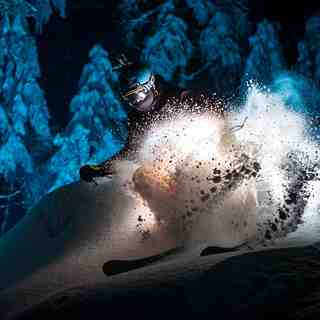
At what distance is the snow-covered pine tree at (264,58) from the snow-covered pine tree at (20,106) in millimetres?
8562

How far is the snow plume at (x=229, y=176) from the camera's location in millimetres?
6680

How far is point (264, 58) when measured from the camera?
45.3ft

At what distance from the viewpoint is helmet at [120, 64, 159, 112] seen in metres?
8.50

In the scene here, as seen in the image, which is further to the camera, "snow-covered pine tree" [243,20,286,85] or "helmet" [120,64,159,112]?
"snow-covered pine tree" [243,20,286,85]

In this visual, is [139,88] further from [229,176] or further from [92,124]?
[92,124]

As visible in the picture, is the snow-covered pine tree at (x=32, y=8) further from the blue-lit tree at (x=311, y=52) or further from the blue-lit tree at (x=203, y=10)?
the blue-lit tree at (x=311, y=52)

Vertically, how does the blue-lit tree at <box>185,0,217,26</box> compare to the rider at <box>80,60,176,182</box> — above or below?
above

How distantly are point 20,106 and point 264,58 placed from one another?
9.57 m

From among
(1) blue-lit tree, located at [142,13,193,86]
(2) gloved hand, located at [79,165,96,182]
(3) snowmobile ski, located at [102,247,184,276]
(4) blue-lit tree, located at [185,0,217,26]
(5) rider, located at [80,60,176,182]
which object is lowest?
(3) snowmobile ski, located at [102,247,184,276]

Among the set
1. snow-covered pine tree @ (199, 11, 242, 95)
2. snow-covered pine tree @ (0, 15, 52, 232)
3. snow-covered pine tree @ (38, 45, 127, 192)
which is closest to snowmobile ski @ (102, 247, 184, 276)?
snow-covered pine tree @ (199, 11, 242, 95)

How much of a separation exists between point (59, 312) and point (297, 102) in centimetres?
1071

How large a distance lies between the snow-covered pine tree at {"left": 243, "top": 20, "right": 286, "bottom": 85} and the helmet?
5.97 metres

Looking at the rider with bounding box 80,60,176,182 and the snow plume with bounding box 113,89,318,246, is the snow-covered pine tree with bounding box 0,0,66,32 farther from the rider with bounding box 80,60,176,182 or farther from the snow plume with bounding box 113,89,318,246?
the snow plume with bounding box 113,89,318,246

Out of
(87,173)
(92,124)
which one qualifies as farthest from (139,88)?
(92,124)
